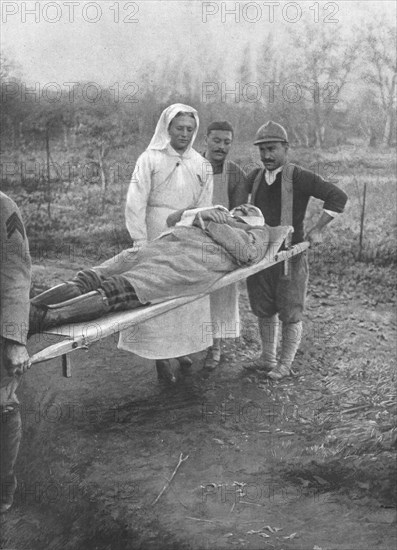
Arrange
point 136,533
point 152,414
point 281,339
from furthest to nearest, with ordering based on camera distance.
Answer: point 281,339, point 152,414, point 136,533

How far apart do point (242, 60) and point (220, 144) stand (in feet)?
1.61

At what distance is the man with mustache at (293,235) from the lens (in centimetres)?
469

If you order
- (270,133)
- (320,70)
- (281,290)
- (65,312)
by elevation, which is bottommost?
(281,290)

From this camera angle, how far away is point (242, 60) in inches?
181

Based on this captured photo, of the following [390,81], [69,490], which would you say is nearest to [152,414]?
[69,490]

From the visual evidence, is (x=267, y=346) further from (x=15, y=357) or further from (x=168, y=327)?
(x=15, y=357)

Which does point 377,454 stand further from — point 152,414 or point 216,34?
point 216,34

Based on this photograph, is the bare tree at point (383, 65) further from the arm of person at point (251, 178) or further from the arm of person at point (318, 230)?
the arm of person at point (251, 178)

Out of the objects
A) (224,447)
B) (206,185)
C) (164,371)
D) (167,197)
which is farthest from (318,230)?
(224,447)

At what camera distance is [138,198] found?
452cm

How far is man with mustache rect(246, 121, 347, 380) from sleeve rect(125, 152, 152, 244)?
2.07 feet

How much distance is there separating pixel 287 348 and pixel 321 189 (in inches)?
37.3

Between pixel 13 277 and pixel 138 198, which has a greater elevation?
pixel 138 198

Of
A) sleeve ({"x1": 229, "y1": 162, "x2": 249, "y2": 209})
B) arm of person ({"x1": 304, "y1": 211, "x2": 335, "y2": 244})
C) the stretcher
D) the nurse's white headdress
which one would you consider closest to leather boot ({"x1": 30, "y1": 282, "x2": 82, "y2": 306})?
the stretcher
